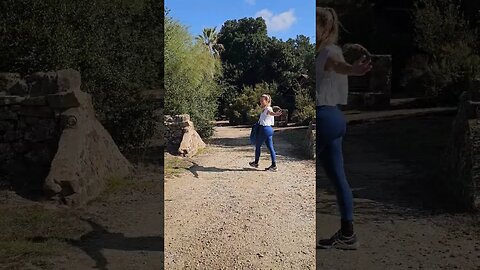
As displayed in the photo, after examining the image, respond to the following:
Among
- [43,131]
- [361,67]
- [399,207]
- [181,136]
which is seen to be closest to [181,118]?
[181,136]

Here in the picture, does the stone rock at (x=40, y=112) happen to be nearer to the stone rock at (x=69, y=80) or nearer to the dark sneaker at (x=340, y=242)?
the stone rock at (x=69, y=80)

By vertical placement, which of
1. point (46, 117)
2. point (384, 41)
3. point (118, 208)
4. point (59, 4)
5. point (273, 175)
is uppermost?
point (59, 4)

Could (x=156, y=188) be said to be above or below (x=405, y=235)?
above

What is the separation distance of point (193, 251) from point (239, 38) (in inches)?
67.5

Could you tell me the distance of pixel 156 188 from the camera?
4223 millimetres

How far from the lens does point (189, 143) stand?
4.20 m

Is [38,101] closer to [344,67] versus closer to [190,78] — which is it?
[190,78]

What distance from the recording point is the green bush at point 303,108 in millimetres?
3881

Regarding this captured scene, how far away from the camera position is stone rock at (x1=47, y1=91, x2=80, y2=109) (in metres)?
4.20

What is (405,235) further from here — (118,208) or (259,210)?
(118,208)

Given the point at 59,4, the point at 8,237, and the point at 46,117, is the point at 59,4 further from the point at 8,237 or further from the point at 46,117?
the point at 8,237

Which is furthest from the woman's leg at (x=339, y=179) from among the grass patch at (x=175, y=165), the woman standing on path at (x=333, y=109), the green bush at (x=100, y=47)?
the green bush at (x=100, y=47)

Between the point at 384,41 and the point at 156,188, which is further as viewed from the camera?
the point at 156,188

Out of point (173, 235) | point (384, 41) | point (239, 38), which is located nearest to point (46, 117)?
point (173, 235)
